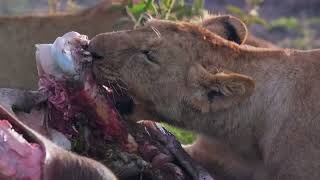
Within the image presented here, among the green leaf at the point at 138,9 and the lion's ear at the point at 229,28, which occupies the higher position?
the lion's ear at the point at 229,28

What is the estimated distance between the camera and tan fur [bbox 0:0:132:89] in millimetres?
5367

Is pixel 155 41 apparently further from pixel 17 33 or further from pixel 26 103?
pixel 17 33

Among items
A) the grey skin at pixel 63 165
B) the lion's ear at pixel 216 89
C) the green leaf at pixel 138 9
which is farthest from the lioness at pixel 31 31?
the grey skin at pixel 63 165

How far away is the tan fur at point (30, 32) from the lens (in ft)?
17.6

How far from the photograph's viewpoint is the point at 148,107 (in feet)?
11.5

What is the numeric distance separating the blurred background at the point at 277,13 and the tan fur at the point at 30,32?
246 centimetres

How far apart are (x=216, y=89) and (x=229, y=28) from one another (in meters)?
0.46

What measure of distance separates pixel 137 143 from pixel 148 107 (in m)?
0.13

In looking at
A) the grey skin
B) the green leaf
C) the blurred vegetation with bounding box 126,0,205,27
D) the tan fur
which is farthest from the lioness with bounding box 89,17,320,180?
the tan fur

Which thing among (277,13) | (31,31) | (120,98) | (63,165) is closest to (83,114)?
(120,98)

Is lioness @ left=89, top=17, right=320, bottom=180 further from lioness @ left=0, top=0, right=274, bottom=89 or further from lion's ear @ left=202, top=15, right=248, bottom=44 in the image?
lioness @ left=0, top=0, right=274, bottom=89

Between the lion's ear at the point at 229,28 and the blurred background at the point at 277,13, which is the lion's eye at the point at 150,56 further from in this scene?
the blurred background at the point at 277,13

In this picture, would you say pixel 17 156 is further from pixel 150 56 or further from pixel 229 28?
pixel 229 28

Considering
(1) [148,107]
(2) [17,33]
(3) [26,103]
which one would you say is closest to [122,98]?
(1) [148,107]
